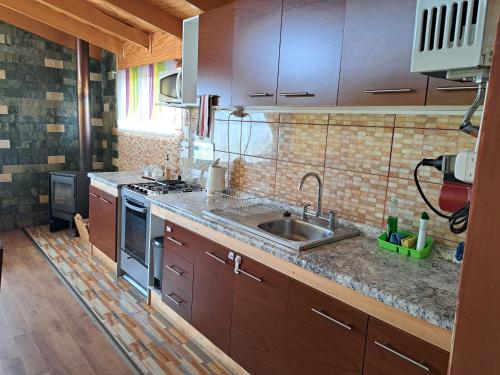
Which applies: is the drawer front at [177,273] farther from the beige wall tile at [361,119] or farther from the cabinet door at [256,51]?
the beige wall tile at [361,119]

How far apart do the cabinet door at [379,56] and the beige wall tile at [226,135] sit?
3.99 ft

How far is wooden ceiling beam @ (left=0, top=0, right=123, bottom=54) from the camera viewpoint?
11.4 feet

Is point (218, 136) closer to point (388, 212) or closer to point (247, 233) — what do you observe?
point (247, 233)

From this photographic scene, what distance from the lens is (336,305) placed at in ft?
4.65

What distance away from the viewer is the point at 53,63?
4.43 metres

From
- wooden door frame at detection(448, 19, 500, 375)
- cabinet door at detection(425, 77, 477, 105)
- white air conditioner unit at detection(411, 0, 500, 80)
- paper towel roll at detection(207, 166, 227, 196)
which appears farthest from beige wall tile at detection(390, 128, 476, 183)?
paper towel roll at detection(207, 166, 227, 196)

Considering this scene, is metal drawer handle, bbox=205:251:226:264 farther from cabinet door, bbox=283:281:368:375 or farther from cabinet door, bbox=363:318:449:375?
cabinet door, bbox=363:318:449:375

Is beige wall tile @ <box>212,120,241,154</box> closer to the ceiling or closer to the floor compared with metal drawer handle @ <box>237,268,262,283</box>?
closer to the ceiling

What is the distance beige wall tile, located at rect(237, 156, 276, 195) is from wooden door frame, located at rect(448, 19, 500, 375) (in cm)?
188

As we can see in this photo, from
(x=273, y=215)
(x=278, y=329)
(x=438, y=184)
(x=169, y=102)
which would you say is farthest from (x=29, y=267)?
(x=438, y=184)

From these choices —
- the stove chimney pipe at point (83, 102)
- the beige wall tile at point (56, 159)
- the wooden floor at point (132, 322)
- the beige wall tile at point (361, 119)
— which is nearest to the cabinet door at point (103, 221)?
the wooden floor at point (132, 322)

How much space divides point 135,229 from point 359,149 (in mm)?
1883

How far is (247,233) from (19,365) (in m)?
1.53

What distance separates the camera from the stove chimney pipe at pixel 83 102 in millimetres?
4371
